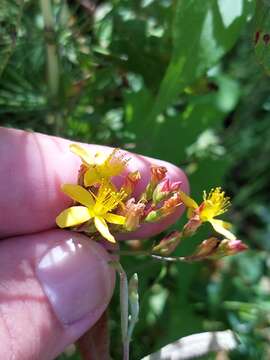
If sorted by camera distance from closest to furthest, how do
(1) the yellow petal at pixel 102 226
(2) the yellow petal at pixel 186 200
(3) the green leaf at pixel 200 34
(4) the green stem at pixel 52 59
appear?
1. (1) the yellow petal at pixel 102 226
2. (2) the yellow petal at pixel 186 200
3. (3) the green leaf at pixel 200 34
4. (4) the green stem at pixel 52 59

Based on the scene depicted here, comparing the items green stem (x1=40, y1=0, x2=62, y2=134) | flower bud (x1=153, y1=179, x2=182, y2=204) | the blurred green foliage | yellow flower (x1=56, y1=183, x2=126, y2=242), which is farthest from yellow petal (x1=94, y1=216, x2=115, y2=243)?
green stem (x1=40, y1=0, x2=62, y2=134)

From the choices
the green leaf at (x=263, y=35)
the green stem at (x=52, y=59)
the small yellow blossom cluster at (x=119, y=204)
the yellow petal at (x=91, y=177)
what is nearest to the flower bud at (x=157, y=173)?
the small yellow blossom cluster at (x=119, y=204)

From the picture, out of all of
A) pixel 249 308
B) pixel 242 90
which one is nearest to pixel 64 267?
pixel 249 308

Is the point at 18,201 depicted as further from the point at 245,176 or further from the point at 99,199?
the point at 245,176

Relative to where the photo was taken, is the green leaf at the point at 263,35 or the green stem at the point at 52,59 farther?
the green stem at the point at 52,59

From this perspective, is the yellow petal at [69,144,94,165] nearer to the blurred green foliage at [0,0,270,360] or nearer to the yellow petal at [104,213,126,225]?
the yellow petal at [104,213,126,225]

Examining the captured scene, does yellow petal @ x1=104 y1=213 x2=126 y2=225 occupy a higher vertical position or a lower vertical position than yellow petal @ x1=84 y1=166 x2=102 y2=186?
lower

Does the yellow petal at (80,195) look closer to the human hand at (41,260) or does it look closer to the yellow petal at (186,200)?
the human hand at (41,260)
